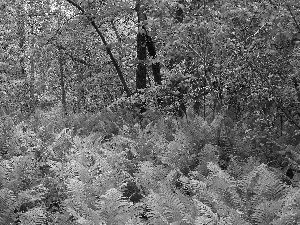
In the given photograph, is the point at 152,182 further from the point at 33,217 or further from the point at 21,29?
the point at 21,29

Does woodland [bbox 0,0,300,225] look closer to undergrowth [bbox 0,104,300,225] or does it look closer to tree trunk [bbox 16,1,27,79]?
undergrowth [bbox 0,104,300,225]

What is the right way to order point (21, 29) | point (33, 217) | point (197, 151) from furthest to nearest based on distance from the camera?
point (21, 29) → point (197, 151) → point (33, 217)

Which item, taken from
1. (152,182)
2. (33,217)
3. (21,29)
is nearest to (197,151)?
(152,182)

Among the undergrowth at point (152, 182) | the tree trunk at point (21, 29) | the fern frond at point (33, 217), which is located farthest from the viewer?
the tree trunk at point (21, 29)

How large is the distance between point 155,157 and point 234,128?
6.34 feet

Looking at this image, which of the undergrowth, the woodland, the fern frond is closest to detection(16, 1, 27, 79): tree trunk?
the woodland

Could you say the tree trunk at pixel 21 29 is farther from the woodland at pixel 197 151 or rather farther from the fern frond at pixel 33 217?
the fern frond at pixel 33 217

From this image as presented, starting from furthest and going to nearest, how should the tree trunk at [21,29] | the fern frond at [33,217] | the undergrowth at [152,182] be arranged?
the tree trunk at [21,29] < the fern frond at [33,217] < the undergrowth at [152,182]

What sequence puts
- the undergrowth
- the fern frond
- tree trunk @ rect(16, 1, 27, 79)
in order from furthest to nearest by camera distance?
1. tree trunk @ rect(16, 1, 27, 79)
2. the fern frond
3. the undergrowth

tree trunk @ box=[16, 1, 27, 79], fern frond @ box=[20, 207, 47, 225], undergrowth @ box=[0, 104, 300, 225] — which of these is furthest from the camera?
tree trunk @ box=[16, 1, 27, 79]

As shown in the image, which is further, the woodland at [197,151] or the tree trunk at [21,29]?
the tree trunk at [21,29]

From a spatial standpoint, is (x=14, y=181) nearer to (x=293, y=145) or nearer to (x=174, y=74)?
(x=174, y=74)

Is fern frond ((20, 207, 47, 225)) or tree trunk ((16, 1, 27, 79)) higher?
tree trunk ((16, 1, 27, 79))

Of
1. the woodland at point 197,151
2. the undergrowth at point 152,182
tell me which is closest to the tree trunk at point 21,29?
the woodland at point 197,151
